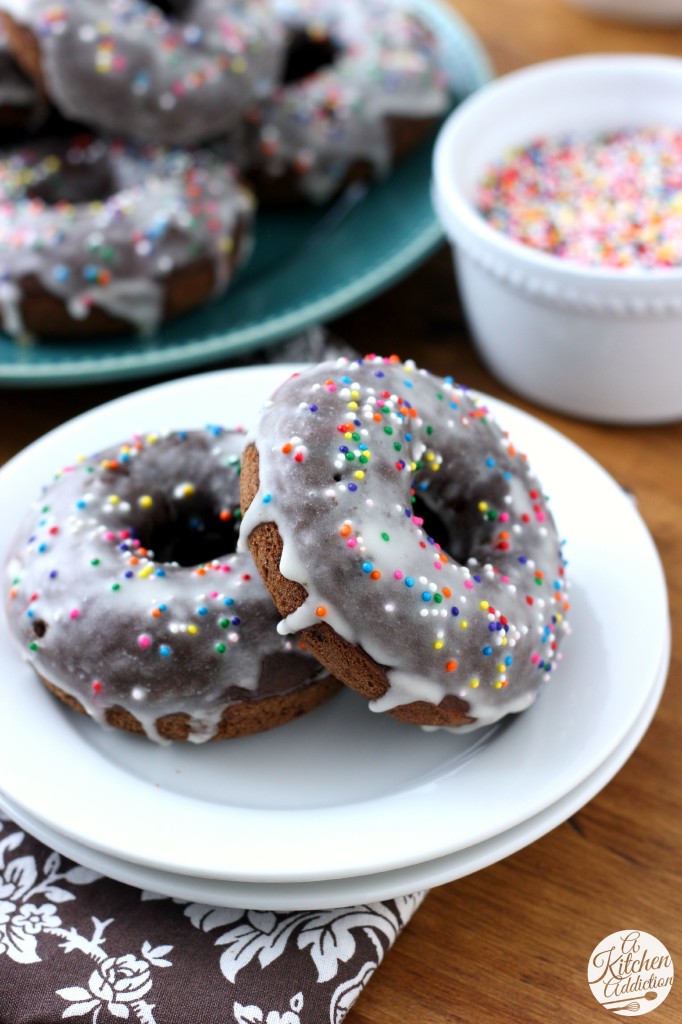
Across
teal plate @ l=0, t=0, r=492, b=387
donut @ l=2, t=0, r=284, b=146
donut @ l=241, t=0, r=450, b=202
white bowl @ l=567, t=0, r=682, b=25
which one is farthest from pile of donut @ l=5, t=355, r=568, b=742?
white bowl @ l=567, t=0, r=682, b=25

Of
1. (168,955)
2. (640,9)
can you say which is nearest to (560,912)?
(168,955)

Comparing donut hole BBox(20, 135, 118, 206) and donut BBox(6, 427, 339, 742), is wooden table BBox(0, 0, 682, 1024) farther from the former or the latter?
donut hole BBox(20, 135, 118, 206)

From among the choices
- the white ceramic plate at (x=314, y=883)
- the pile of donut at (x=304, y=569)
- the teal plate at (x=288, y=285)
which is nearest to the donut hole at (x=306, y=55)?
the teal plate at (x=288, y=285)

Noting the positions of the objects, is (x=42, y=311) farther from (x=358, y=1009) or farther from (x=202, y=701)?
(x=358, y=1009)

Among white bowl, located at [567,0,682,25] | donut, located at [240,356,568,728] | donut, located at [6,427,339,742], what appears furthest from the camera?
white bowl, located at [567,0,682,25]

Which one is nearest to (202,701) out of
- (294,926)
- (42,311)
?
(294,926)

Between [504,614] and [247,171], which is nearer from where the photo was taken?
[504,614]
